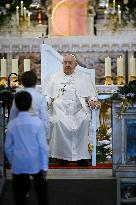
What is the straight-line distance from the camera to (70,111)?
9.45 meters

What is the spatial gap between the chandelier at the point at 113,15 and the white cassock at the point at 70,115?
150 inches

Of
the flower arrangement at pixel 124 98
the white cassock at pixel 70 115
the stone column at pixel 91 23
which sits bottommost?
the white cassock at pixel 70 115

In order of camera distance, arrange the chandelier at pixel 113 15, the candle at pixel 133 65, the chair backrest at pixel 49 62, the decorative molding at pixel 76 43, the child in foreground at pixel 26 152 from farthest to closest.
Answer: the chandelier at pixel 113 15
the decorative molding at pixel 76 43
the candle at pixel 133 65
the chair backrest at pixel 49 62
the child in foreground at pixel 26 152

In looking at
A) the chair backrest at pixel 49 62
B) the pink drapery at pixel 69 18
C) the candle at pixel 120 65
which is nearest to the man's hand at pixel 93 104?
the chair backrest at pixel 49 62

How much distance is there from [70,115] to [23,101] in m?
3.28

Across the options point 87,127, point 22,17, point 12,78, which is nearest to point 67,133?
point 87,127

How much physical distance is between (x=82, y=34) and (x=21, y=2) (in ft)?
4.72

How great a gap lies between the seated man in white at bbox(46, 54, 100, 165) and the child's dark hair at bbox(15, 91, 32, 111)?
301 cm

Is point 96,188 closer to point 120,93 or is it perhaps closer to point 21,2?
point 120,93

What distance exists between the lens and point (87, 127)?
940cm

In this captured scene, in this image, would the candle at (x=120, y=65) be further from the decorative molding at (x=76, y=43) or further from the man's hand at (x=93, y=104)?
the man's hand at (x=93, y=104)

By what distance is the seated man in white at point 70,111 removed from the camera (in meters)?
9.24

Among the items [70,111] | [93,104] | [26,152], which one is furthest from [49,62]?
[26,152]

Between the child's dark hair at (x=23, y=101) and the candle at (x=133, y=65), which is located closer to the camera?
the child's dark hair at (x=23, y=101)
